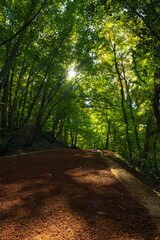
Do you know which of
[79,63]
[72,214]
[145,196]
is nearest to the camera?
[72,214]

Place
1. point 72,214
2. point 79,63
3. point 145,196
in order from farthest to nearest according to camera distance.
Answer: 1. point 79,63
2. point 145,196
3. point 72,214

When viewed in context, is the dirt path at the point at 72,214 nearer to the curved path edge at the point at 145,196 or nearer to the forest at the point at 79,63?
the curved path edge at the point at 145,196

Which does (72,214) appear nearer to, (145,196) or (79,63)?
(145,196)

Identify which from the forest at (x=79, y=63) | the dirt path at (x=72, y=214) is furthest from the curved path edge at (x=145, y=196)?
the forest at (x=79, y=63)

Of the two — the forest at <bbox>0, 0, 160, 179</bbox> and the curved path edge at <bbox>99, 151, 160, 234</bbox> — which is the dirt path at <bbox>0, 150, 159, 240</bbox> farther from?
the forest at <bbox>0, 0, 160, 179</bbox>

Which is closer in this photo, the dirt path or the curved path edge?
the dirt path

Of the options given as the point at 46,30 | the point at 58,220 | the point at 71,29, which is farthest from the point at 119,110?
the point at 58,220

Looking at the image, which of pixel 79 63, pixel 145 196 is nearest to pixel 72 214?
pixel 145 196

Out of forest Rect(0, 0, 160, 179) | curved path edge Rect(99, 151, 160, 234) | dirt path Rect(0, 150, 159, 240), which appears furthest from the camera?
forest Rect(0, 0, 160, 179)

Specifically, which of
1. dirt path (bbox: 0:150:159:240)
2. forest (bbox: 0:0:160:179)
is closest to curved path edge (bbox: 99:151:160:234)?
dirt path (bbox: 0:150:159:240)

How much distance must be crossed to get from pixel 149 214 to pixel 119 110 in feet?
38.6

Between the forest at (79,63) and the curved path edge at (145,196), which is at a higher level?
the forest at (79,63)

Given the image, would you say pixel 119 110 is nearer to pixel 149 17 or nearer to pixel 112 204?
pixel 149 17

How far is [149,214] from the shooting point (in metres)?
1.87
